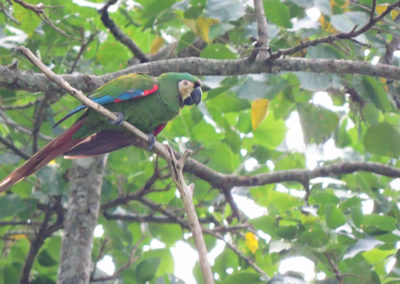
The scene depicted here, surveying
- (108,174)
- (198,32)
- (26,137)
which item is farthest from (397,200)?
(26,137)

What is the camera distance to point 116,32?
165 inches

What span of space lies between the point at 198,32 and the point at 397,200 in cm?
174

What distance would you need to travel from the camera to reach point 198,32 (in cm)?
398

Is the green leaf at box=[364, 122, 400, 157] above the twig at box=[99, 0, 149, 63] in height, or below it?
below

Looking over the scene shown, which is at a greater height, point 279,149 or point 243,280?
point 279,149

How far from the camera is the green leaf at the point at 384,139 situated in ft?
12.7

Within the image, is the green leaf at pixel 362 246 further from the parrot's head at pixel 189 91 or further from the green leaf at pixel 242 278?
the parrot's head at pixel 189 91

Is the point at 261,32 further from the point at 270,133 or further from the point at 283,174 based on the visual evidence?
the point at 270,133

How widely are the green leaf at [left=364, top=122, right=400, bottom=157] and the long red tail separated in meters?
1.84

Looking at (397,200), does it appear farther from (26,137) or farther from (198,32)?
(26,137)

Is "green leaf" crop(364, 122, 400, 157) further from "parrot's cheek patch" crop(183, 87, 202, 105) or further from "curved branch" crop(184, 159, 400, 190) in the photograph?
"parrot's cheek patch" crop(183, 87, 202, 105)

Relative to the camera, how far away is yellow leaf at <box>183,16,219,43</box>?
3.93 m

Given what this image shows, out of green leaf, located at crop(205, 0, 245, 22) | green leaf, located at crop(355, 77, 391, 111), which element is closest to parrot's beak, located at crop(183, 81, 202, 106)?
green leaf, located at crop(205, 0, 245, 22)

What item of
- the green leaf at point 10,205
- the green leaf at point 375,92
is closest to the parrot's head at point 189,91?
the green leaf at point 375,92
